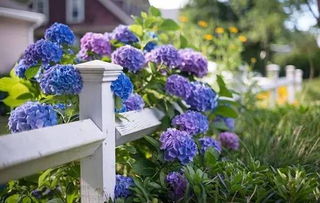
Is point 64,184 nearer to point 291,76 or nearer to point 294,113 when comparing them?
point 294,113

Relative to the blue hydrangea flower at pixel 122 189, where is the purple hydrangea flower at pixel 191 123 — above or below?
above

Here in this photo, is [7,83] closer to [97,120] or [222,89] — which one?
[97,120]

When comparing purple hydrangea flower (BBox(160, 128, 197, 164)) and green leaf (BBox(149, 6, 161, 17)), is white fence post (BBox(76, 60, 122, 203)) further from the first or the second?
green leaf (BBox(149, 6, 161, 17))

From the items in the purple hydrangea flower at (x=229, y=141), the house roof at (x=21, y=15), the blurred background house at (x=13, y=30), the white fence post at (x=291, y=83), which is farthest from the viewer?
the white fence post at (x=291, y=83)

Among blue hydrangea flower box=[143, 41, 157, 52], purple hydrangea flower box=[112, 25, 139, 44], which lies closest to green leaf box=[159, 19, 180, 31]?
blue hydrangea flower box=[143, 41, 157, 52]

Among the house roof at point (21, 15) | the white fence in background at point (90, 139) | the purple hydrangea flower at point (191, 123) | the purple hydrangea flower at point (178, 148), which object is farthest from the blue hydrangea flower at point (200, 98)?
the house roof at point (21, 15)

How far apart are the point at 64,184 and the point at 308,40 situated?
14.3 meters

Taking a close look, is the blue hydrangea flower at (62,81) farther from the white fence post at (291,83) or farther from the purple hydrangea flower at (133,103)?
the white fence post at (291,83)

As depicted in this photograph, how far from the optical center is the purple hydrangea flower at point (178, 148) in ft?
5.58

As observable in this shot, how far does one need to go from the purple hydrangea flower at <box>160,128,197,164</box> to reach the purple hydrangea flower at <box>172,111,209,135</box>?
0.24 m

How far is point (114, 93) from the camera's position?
1567mm

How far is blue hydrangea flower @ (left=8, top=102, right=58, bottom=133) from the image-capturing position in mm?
1422

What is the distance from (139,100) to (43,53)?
0.49 m

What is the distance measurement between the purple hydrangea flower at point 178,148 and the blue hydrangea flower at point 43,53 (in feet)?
1.90
